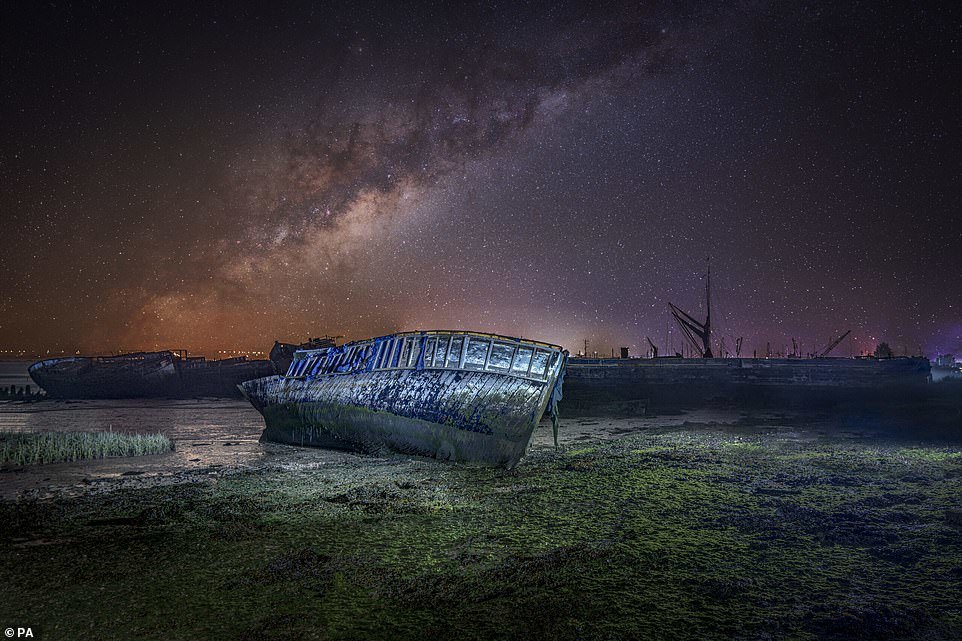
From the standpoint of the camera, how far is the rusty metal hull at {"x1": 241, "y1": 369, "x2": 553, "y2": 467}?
14875 millimetres

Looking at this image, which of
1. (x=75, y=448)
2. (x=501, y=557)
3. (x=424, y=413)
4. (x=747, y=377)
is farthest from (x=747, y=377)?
(x=501, y=557)

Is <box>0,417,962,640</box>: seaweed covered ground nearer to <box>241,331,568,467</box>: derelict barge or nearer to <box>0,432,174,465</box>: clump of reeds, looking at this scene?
<box>241,331,568,467</box>: derelict barge

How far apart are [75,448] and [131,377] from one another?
43833 millimetres

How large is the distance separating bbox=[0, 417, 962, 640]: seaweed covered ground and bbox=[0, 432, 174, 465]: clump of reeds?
6.09 meters

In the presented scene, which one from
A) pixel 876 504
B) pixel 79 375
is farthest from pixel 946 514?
pixel 79 375

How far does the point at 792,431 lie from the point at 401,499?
18220mm

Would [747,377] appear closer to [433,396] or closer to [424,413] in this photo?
[433,396]

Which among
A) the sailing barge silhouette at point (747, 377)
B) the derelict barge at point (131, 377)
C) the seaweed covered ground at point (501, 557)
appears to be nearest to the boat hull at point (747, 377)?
the sailing barge silhouette at point (747, 377)

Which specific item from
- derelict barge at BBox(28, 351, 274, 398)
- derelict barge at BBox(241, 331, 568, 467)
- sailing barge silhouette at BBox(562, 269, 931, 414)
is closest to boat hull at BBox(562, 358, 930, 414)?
sailing barge silhouette at BBox(562, 269, 931, 414)

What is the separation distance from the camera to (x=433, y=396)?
16.3 meters

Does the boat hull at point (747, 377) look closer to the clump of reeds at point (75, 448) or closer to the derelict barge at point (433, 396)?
the derelict barge at point (433, 396)

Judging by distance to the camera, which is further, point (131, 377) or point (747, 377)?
point (747, 377)

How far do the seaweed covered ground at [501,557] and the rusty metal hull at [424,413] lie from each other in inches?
58.3

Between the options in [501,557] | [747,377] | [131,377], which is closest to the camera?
[501,557]
